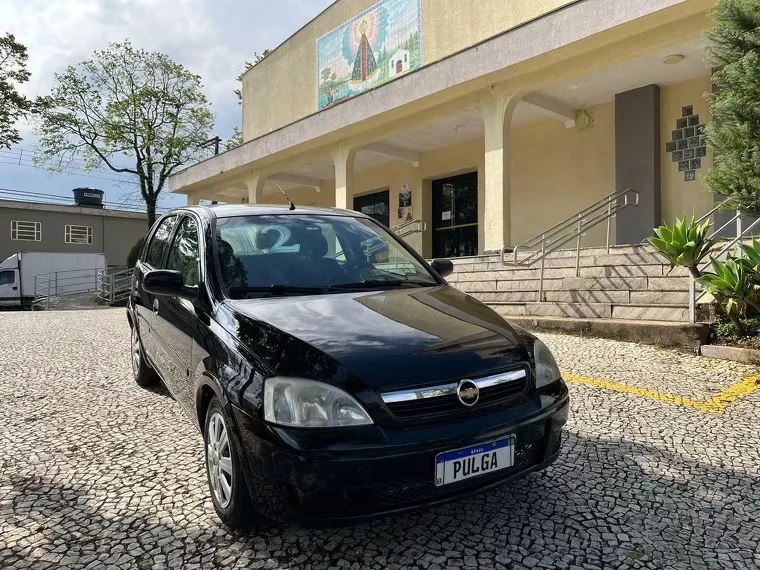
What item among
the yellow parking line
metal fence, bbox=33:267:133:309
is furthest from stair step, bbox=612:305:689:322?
metal fence, bbox=33:267:133:309

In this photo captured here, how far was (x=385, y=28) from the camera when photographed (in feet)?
49.9

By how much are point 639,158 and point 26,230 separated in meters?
34.3

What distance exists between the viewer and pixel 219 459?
2.36 meters

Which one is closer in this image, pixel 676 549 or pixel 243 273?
pixel 676 549

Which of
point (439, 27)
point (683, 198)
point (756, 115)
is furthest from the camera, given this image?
point (439, 27)

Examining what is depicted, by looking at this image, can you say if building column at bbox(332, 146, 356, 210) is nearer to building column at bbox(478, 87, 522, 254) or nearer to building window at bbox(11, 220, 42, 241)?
building column at bbox(478, 87, 522, 254)

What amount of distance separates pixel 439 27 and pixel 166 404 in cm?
1280

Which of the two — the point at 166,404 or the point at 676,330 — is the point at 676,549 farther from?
the point at 676,330

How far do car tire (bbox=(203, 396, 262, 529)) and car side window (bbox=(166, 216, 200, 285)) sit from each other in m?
0.88

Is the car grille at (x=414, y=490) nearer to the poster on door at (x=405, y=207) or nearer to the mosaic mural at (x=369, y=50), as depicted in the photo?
the mosaic mural at (x=369, y=50)

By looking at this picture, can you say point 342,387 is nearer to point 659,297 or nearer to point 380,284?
point 380,284

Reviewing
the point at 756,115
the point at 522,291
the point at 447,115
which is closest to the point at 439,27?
the point at 447,115

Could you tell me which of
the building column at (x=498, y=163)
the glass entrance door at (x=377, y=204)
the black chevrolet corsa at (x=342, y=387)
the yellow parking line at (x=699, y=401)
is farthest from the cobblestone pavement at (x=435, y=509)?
the glass entrance door at (x=377, y=204)

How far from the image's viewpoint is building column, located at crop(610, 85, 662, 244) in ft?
34.2
